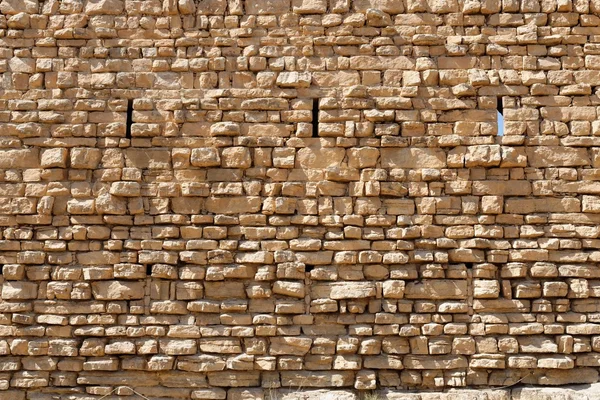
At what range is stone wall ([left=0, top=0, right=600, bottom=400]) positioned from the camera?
18.7ft

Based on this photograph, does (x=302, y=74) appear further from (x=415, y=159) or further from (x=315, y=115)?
(x=415, y=159)

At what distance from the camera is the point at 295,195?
5.85 metres

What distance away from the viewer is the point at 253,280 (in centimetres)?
579

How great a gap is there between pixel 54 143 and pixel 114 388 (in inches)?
85.4

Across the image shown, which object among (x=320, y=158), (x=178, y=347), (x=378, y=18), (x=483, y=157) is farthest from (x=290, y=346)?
(x=378, y=18)

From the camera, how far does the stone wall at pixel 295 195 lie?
5.71 m

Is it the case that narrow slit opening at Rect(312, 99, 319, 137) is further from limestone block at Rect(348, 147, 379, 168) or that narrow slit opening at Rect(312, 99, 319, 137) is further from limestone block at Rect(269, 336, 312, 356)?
limestone block at Rect(269, 336, 312, 356)

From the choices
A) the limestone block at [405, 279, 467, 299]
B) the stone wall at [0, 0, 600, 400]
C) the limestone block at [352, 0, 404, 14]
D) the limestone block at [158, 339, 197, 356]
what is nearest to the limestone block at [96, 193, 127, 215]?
the stone wall at [0, 0, 600, 400]

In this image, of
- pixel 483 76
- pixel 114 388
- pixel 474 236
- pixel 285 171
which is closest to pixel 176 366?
pixel 114 388

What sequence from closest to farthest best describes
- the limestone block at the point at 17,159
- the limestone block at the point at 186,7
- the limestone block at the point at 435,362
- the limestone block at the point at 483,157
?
the limestone block at the point at 435,362 → the limestone block at the point at 483,157 → the limestone block at the point at 17,159 → the limestone block at the point at 186,7

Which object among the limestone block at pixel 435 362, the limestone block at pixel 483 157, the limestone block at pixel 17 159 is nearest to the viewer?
the limestone block at pixel 435 362

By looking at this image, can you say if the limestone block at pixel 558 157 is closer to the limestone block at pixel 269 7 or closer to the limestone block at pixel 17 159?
the limestone block at pixel 269 7

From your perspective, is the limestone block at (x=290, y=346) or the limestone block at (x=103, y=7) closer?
the limestone block at (x=290, y=346)

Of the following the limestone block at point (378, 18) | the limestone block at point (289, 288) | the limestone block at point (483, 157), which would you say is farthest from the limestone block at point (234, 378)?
the limestone block at point (378, 18)
